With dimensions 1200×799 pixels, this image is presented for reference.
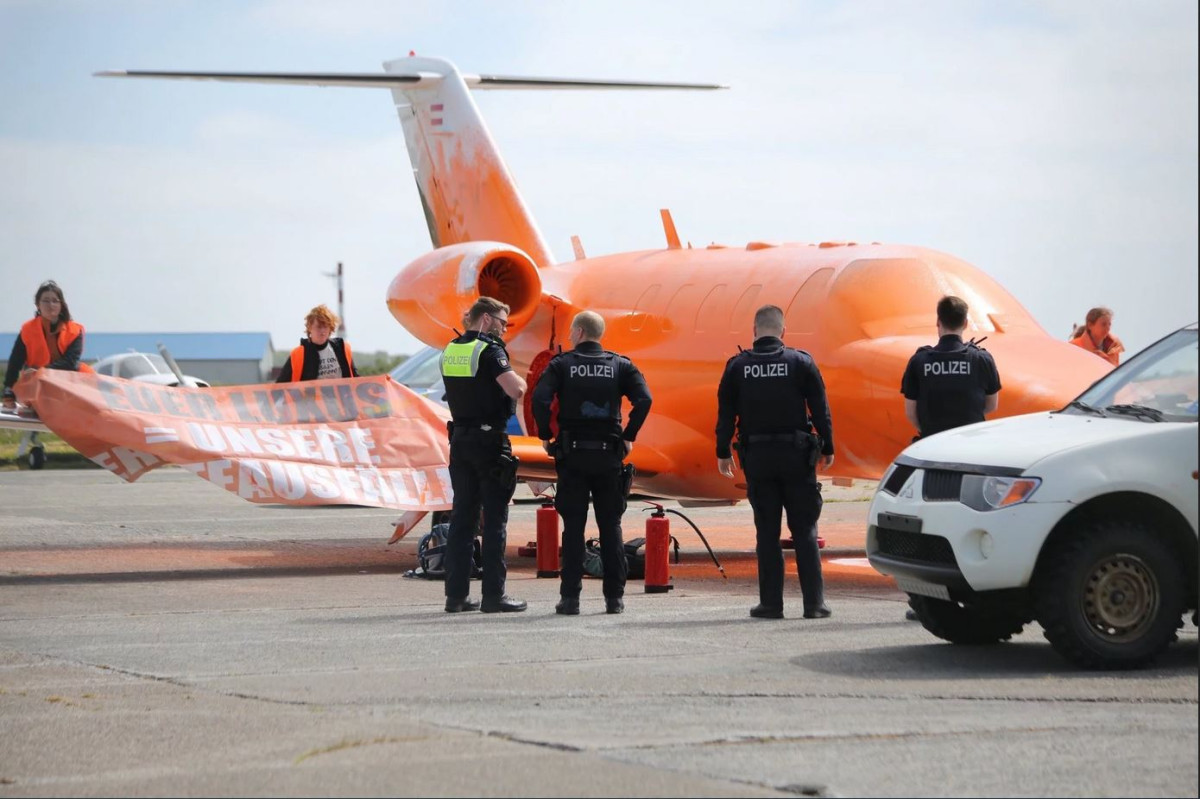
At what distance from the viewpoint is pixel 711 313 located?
16547 millimetres

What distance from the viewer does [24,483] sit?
29.2 metres

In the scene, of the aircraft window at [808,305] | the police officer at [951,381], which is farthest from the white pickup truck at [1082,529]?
the aircraft window at [808,305]

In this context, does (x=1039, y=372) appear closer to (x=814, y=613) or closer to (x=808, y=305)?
(x=808, y=305)

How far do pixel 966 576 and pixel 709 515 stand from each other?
14.0 meters

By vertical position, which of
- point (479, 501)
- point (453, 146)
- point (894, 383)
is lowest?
point (479, 501)

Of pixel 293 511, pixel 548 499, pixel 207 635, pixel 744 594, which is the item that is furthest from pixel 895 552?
pixel 293 511

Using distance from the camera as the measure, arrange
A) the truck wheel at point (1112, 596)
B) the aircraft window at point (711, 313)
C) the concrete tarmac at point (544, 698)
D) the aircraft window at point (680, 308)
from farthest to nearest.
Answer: the aircraft window at point (680, 308) < the aircraft window at point (711, 313) < the truck wheel at point (1112, 596) < the concrete tarmac at point (544, 698)

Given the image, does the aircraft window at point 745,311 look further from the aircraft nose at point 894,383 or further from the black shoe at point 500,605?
the black shoe at point 500,605

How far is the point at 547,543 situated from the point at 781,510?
3353mm

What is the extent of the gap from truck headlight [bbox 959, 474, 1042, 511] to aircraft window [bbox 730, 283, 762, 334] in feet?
21.5

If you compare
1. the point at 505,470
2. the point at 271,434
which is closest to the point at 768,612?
the point at 505,470

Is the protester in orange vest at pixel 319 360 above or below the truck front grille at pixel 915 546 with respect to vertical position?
above

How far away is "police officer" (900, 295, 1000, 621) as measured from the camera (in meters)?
11.6

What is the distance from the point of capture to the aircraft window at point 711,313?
1644 centimetres
